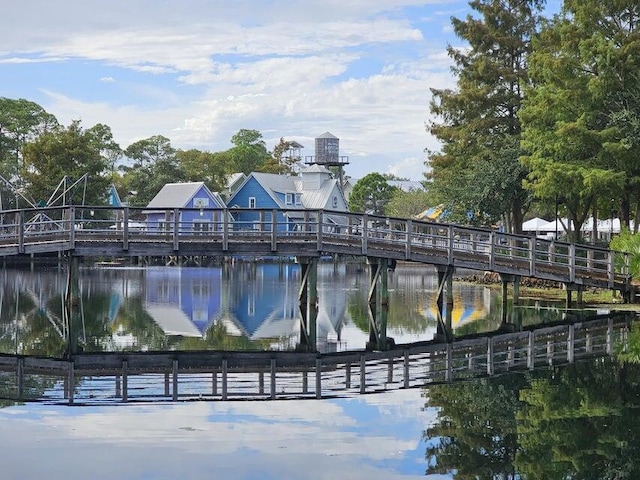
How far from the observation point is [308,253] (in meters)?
32.6

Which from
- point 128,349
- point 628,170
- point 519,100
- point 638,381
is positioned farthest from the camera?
point 519,100

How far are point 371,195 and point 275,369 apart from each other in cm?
9361

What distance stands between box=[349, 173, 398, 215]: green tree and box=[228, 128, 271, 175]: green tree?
14.0 m

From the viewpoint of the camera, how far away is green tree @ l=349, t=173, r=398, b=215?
372ft

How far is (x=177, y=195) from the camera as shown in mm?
88875

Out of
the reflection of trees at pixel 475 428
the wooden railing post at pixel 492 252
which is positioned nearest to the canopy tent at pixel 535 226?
the wooden railing post at pixel 492 252

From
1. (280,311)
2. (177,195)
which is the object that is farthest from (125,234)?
(177,195)

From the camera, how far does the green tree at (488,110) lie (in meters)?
46.1

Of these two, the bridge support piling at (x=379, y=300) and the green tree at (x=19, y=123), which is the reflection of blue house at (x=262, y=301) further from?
the green tree at (x=19, y=123)

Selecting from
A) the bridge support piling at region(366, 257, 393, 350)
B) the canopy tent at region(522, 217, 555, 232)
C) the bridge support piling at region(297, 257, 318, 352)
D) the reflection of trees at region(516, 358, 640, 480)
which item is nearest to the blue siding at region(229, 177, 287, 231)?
the canopy tent at region(522, 217, 555, 232)

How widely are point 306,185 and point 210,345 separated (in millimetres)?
72198

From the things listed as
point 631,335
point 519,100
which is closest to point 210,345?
point 631,335

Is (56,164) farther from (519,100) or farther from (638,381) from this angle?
(638,381)

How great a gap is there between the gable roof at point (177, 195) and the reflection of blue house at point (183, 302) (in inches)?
1064
